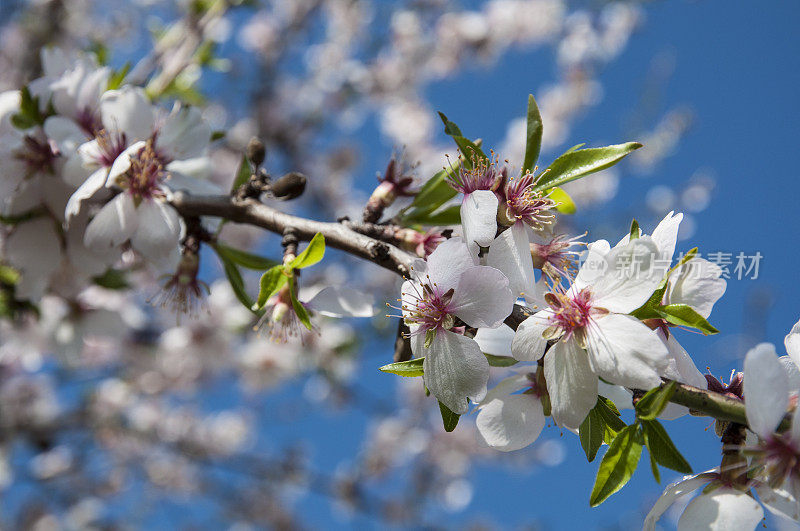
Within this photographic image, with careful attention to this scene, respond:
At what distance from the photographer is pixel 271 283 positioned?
Answer: 3.19 ft

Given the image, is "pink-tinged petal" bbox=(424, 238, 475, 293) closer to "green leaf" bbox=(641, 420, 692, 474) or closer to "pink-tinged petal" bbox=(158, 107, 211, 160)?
"green leaf" bbox=(641, 420, 692, 474)

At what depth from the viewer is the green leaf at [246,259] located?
124 cm

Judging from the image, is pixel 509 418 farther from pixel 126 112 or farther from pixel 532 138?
pixel 126 112

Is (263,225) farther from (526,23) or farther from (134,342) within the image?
(526,23)

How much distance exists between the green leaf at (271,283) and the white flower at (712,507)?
65 cm

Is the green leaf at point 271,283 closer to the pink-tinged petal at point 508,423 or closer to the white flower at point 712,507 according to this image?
the pink-tinged petal at point 508,423

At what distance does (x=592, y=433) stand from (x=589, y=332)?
0.53ft

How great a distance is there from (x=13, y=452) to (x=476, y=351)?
460 centimetres

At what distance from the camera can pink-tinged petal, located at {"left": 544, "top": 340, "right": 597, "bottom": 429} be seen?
2.60ft

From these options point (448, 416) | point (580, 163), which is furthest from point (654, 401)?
point (580, 163)

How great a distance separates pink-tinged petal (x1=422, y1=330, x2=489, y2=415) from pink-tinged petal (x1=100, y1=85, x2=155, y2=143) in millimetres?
799

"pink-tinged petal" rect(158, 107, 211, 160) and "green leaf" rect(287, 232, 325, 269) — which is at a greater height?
"pink-tinged petal" rect(158, 107, 211, 160)

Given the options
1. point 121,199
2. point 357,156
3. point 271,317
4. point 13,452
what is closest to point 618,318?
point 271,317

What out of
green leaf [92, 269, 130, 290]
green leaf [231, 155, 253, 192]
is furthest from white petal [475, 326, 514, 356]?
green leaf [92, 269, 130, 290]
